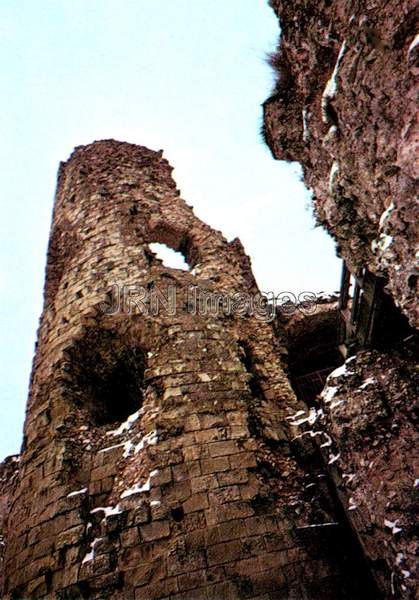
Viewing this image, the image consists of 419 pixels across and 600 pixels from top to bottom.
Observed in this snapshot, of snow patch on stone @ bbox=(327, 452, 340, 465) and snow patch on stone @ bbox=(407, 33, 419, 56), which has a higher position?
snow patch on stone @ bbox=(407, 33, 419, 56)

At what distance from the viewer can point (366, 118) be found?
247 cm

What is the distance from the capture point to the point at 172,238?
8.01 metres

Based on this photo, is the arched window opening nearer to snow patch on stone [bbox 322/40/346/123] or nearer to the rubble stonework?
the rubble stonework

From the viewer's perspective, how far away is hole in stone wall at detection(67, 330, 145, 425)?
18.6 feet

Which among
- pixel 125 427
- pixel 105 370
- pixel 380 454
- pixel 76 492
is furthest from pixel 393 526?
pixel 105 370

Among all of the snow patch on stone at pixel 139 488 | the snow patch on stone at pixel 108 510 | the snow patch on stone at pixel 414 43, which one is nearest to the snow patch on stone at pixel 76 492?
the snow patch on stone at pixel 108 510

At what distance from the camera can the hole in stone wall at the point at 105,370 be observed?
5.66 m

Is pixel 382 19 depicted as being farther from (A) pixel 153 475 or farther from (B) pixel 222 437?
(A) pixel 153 475

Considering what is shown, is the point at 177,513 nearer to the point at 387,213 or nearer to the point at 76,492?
the point at 76,492

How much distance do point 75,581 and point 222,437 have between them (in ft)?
6.46

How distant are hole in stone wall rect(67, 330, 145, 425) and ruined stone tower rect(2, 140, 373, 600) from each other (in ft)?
0.07

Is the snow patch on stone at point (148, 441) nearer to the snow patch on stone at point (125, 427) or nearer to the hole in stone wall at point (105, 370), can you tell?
the snow patch on stone at point (125, 427)

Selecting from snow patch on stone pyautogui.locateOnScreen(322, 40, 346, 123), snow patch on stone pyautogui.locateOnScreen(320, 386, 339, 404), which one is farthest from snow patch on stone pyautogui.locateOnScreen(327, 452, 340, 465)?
snow patch on stone pyautogui.locateOnScreen(322, 40, 346, 123)

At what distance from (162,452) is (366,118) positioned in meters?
3.75
